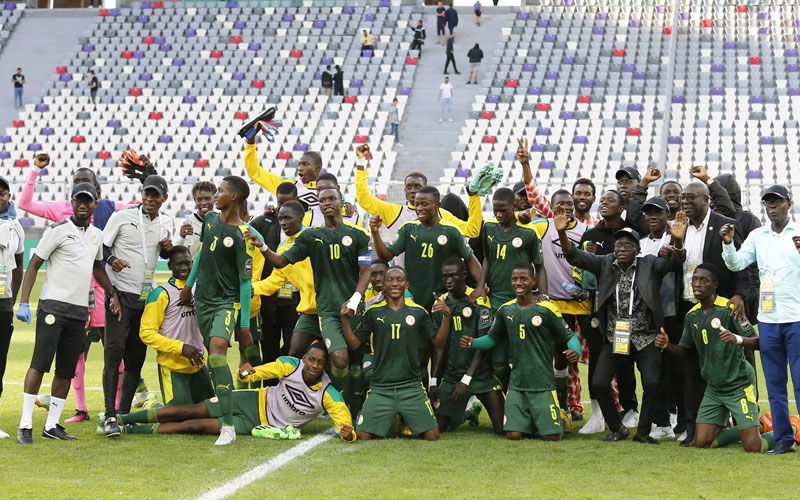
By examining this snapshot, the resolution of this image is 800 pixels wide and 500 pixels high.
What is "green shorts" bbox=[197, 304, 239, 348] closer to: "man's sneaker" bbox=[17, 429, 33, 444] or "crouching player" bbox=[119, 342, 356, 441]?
"crouching player" bbox=[119, 342, 356, 441]

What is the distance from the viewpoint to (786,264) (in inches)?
298

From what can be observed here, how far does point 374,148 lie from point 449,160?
2180 millimetres

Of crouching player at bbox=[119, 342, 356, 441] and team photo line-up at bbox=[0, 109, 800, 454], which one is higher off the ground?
team photo line-up at bbox=[0, 109, 800, 454]

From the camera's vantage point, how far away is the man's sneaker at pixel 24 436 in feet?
25.6

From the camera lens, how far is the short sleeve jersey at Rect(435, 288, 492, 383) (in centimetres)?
849

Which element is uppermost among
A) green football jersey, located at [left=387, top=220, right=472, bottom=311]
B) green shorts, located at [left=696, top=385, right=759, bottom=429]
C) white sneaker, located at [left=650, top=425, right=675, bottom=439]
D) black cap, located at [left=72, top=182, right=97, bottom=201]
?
black cap, located at [left=72, top=182, right=97, bottom=201]

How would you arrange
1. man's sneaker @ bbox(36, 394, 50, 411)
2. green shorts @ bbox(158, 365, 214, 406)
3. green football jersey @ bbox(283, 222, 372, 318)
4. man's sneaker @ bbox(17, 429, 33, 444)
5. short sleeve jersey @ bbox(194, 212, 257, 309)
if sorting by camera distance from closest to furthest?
man's sneaker @ bbox(17, 429, 33, 444) < short sleeve jersey @ bbox(194, 212, 257, 309) < green football jersey @ bbox(283, 222, 372, 318) < green shorts @ bbox(158, 365, 214, 406) < man's sneaker @ bbox(36, 394, 50, 411)

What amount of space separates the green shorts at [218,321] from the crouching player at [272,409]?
1.19 ft

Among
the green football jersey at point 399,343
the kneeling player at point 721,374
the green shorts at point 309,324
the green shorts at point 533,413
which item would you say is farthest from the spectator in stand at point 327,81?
the kneeling player at point 721,374

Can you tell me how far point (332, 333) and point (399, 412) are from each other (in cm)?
83

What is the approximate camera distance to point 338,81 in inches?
1257

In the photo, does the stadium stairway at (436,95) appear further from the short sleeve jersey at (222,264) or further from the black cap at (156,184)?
the short sleeve jersey at (222,264)

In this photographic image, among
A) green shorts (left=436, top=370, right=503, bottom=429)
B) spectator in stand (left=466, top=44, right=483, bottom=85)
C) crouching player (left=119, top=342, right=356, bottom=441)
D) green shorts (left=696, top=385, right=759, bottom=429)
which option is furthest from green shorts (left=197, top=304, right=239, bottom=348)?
spectator in stand (left=466, top=44, right=483, bottom=85)

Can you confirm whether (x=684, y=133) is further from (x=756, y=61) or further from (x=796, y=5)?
(x=796, y=5)
